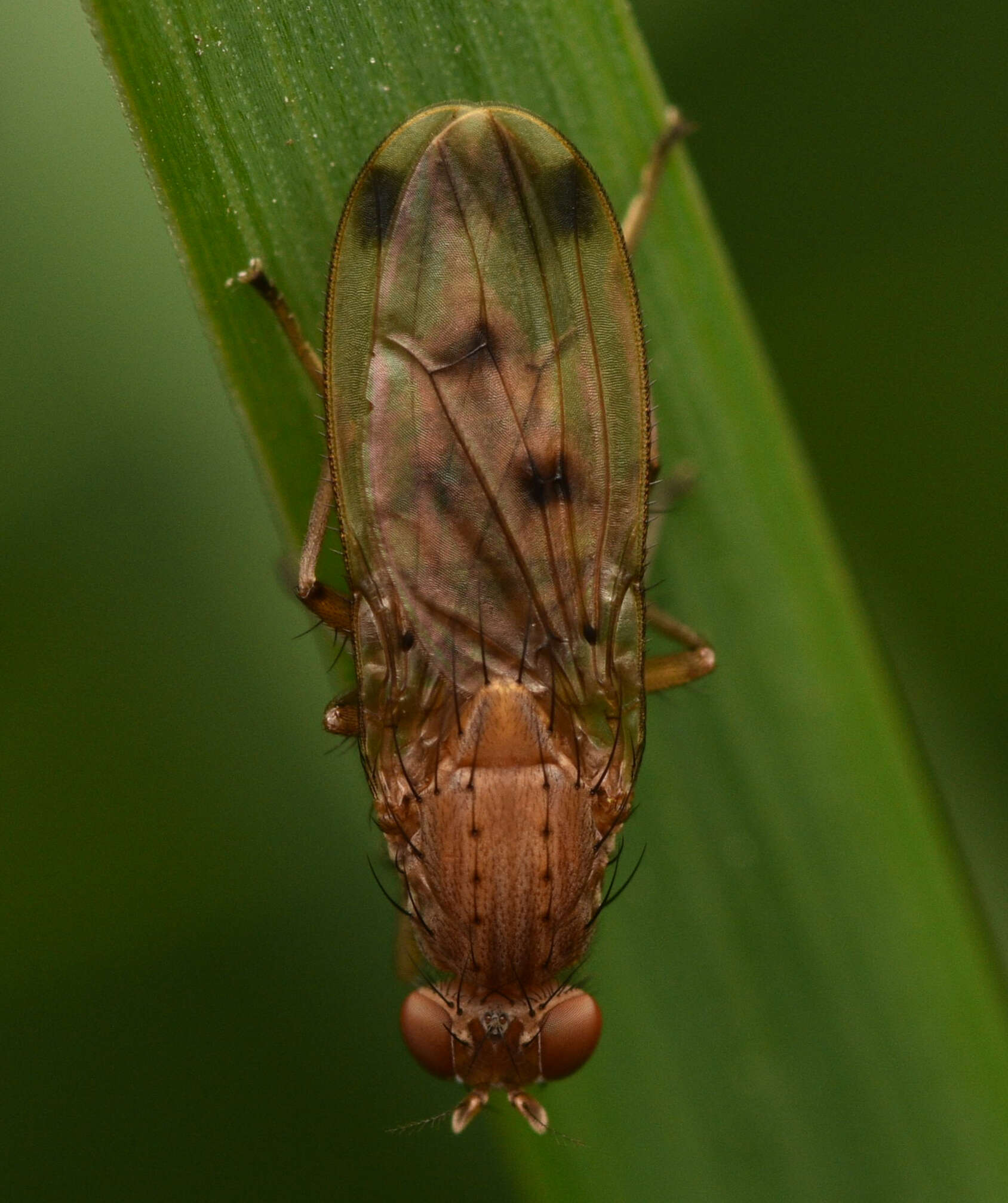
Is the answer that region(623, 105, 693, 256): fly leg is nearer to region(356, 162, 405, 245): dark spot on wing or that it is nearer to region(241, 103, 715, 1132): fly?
region(241, 103, 715, 1132): fly

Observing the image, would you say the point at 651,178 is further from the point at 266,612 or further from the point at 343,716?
the point at 266,612

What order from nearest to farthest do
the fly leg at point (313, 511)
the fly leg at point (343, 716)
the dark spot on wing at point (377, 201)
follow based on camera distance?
the dark spot on wing at point (377, 201) → the fly leg at point (313, 511) → the fly leg at point (343, 716)

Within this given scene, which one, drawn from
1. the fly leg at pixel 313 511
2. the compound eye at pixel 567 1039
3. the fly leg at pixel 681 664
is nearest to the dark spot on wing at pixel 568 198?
the fly leg at pixel 313 511

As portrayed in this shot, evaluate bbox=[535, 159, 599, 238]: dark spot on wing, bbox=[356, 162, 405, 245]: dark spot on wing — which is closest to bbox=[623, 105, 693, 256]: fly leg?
bbox=[535, 159, 599, 238]: dark spot on wing

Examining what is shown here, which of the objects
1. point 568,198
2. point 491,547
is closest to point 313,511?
point 491,547

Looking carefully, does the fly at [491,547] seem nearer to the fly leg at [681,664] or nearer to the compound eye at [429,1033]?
the compound eye at [429,1033]

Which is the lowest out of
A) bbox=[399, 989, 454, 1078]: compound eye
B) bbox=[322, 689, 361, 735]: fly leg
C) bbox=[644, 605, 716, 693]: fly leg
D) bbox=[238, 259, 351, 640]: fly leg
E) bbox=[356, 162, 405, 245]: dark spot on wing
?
bbox=[399, 989, 454, 1078]: compound eye

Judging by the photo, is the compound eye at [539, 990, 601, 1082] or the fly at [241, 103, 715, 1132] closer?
the fly at [241, 103, 715, 1132]
